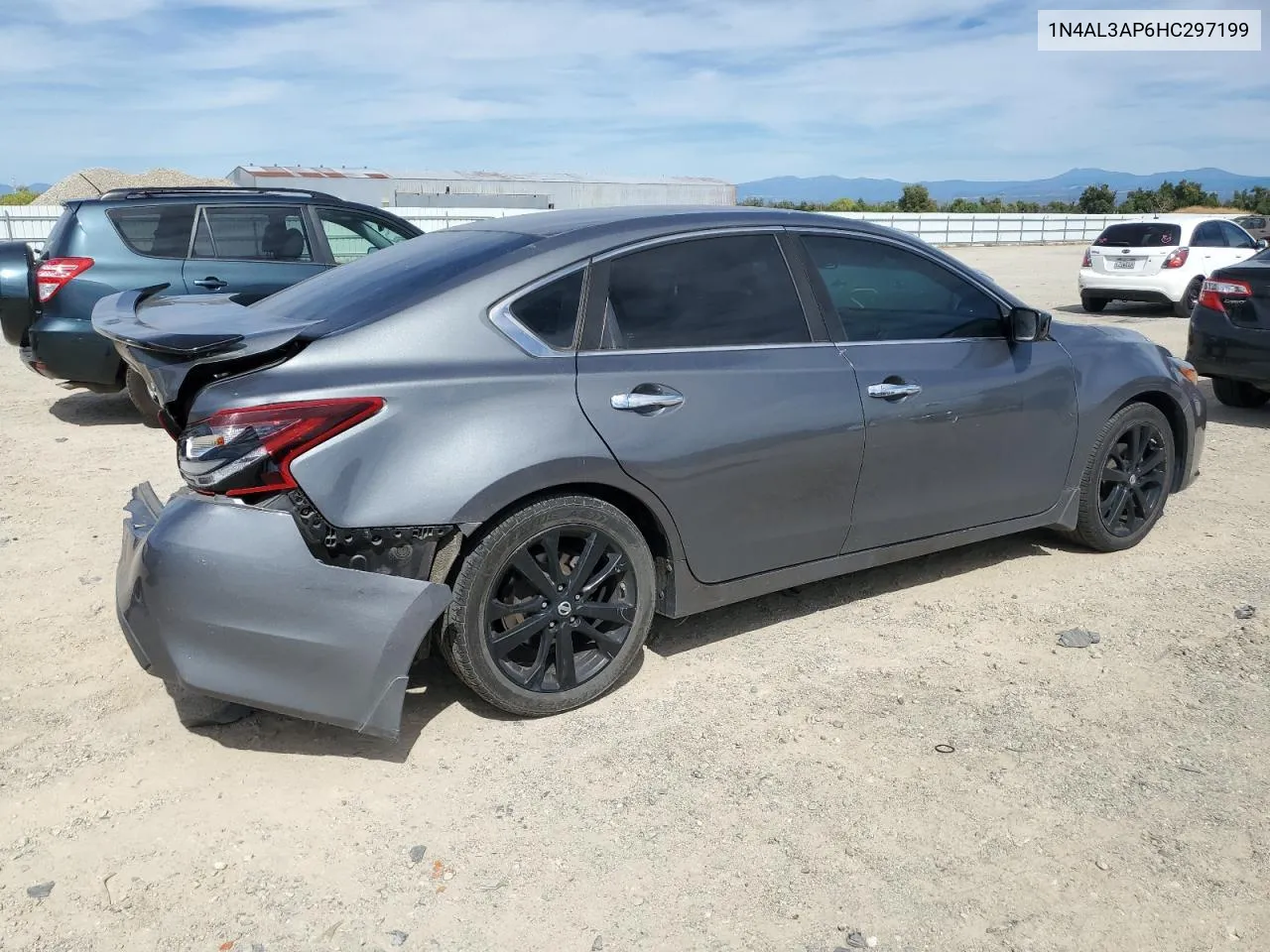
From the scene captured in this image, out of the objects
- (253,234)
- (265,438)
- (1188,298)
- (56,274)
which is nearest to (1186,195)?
(1188,298)

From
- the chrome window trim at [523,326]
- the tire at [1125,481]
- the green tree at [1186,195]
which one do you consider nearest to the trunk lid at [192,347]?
the chrome window trim at [523,326]

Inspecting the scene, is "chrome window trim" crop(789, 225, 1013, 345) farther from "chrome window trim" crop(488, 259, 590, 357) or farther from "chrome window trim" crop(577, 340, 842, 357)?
"chrome window trim" crop(488, 259, 590, 357)

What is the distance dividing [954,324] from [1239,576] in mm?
1853

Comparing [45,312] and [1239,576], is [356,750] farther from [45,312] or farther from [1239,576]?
[45,312]

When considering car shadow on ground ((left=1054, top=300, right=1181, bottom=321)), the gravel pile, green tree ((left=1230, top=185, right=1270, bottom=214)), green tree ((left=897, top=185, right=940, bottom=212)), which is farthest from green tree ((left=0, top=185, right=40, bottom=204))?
green tree ((left=1230, top=185, right=1270, bottom=214))

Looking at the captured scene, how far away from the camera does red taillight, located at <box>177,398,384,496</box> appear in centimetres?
327

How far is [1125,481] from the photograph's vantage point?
5371mm

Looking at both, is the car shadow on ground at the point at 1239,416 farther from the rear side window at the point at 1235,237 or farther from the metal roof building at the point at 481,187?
the metal roof building at the point at 481,187

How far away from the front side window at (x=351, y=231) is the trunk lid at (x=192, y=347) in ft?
17.5

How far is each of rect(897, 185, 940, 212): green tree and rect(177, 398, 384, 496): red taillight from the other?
48163 mm

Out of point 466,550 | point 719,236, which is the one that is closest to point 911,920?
point 466,550

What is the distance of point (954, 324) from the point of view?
4719mm

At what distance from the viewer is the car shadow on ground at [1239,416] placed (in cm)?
866

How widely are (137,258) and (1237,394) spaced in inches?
341
